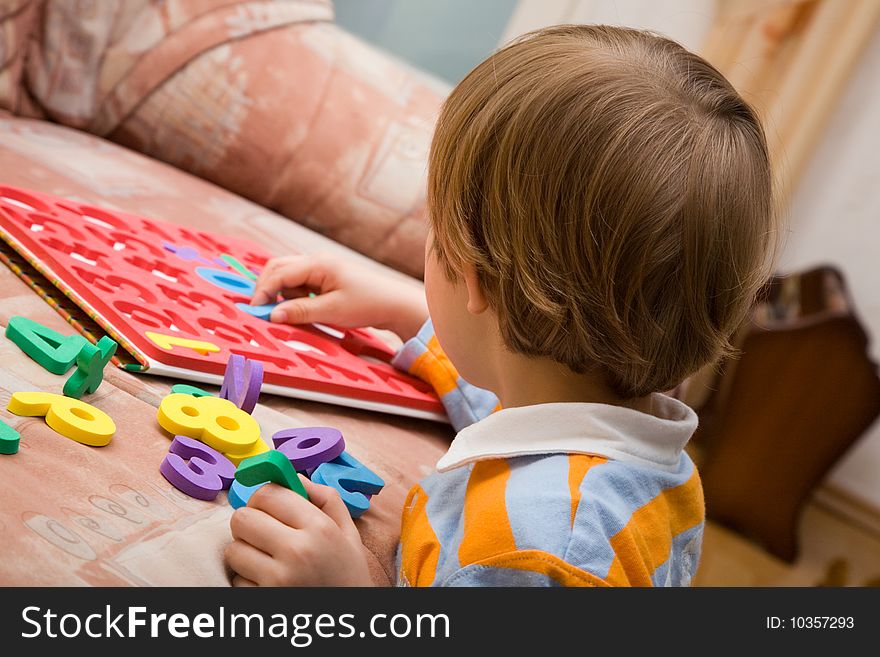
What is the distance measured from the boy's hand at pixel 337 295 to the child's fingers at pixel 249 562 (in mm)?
366

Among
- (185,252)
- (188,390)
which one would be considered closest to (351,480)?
(188,390)

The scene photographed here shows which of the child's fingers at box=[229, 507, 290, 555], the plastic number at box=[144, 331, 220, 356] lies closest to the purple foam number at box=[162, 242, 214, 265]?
the plastic number at box=[144, 331, 220, 356]

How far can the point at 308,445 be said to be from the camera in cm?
67

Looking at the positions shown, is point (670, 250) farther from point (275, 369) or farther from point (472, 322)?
point (275, 369)

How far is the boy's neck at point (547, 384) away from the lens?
0.67 metres

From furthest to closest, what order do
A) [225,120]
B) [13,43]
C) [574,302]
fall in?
[225,120]
[13,43]
[574,302]

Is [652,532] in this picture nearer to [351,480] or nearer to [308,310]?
[351,480]

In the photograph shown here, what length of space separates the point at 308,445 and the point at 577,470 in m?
0.21

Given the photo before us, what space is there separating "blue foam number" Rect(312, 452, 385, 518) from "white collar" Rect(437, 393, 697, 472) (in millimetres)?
58

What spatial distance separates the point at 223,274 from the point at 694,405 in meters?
1.89

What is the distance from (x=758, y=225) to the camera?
2.07 ft
